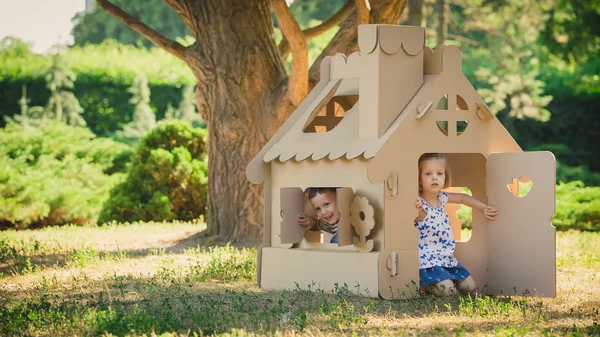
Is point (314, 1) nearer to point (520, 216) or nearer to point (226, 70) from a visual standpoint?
point (226, 70)

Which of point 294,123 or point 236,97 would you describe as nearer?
point 294,123

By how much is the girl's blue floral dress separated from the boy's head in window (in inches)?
27.5

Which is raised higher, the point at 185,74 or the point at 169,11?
the point at 169,11

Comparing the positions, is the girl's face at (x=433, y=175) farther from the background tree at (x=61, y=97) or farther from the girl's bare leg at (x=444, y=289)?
the background tree at (x=61, y=97)

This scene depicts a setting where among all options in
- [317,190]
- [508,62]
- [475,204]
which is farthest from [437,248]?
[508,62]

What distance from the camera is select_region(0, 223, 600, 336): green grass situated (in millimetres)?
4672

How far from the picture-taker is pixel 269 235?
668 centimetres

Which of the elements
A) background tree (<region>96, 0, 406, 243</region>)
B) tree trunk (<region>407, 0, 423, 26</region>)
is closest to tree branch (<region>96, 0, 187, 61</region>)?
background tree (<region>96, 0, 406, 243</region>)

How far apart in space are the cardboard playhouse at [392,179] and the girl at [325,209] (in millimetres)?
113

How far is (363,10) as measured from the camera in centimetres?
929

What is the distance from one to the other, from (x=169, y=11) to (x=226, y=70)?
21008 mm

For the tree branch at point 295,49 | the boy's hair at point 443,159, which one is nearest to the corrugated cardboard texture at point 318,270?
the boy's hair at point 443,159

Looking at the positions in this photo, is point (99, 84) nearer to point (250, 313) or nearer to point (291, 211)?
point (291, 211)

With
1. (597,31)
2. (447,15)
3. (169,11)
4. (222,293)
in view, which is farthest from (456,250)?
(169,11)
